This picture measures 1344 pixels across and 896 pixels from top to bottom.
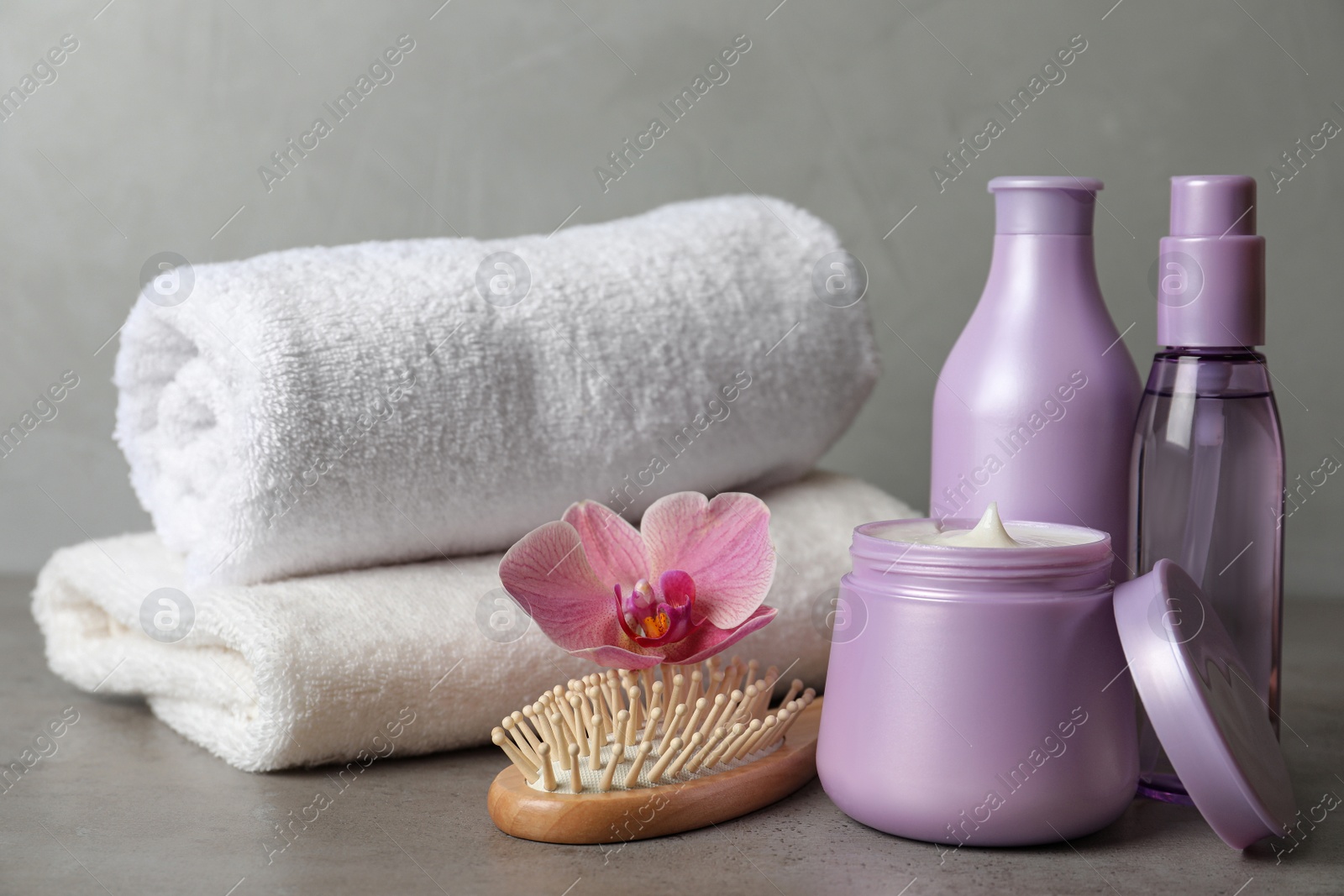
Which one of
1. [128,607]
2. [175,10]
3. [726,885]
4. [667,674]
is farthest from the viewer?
[175,10]

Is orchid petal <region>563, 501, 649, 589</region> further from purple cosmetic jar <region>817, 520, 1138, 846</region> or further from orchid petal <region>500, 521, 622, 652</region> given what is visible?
purple cosmetic jar <region>817, 520, 1138, 846</region>

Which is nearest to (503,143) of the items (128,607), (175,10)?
(175,10)

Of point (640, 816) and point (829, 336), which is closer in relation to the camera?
point (640, 816)

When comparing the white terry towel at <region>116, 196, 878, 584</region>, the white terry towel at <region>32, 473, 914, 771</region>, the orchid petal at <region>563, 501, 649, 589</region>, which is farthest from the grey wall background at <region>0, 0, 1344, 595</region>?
the orchid petal at <region>563, 501, 649, 589</region>

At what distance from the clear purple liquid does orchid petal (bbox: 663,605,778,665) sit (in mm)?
193

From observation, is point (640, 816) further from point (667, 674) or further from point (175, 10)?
point (175, 10)

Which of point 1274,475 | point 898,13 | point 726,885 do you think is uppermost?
point 898,13

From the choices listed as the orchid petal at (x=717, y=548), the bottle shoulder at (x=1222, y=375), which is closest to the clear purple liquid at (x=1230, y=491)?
the bottle shoulder at (x=1222, y=375)

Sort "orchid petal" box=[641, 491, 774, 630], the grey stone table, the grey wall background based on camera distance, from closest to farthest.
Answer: the grey stone table < "orchid petal" box=[641, 491, 774, 630] < the grey wall background

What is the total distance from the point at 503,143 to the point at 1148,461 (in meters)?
0.59

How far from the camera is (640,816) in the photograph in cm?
53

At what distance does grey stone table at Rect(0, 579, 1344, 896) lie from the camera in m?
0.49

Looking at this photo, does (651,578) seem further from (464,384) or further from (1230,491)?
(1230,491)

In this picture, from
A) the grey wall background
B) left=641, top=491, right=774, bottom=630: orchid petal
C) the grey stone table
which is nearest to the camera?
the grey stone table
